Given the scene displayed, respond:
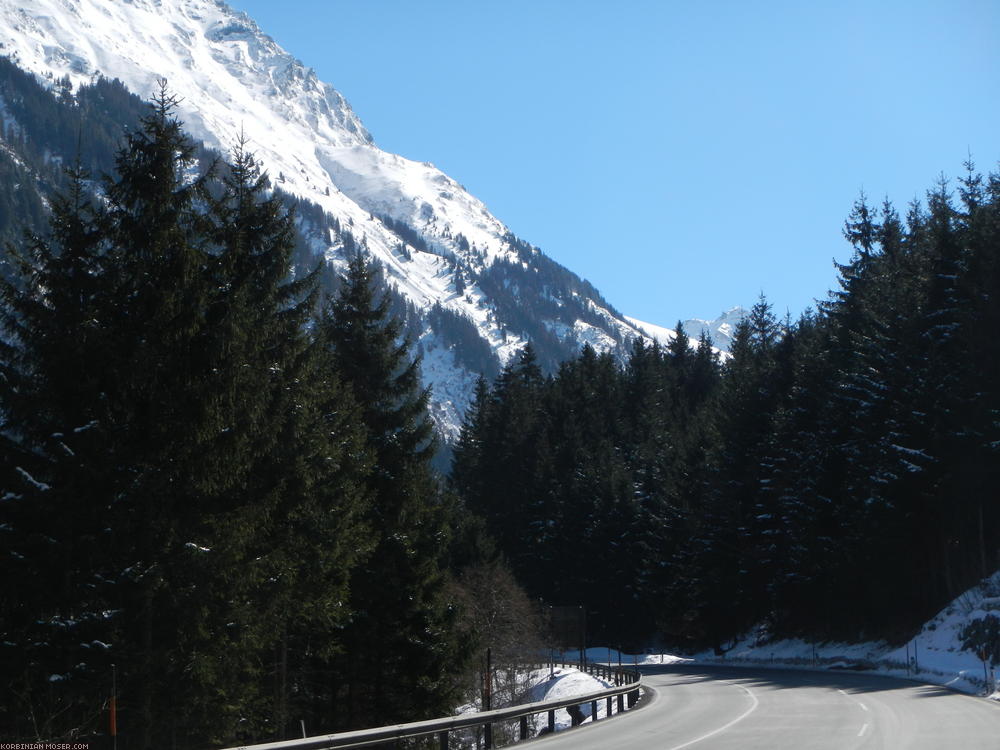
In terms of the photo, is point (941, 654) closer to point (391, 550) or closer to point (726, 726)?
point (726, 726)

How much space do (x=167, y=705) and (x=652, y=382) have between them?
8011 cm

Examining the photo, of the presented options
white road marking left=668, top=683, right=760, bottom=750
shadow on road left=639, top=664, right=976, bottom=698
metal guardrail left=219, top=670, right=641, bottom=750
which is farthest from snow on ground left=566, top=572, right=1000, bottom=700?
metal guardrail left=219, top=670, right=641, bottom=750

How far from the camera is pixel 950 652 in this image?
3525 cm

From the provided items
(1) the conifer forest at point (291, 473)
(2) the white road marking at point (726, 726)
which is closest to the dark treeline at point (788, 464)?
(1) the conifer forest at point (291, 473)

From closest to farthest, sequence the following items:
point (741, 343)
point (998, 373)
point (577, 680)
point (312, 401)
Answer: point (312, 401) < point (998, 373) < point (577, 680) < point (741, 343)

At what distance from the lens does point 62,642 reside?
15.1m

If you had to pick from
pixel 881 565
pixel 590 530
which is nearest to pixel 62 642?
pixel 881 565

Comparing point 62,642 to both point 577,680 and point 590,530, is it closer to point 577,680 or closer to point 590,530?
point 577,680

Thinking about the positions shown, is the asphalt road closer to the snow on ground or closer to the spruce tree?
the snow on ground

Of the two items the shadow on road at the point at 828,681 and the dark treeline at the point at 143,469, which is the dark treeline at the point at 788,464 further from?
the dark treeline at the point at 143,469

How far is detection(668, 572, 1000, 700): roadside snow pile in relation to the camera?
101 ft

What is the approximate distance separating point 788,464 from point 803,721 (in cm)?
3689

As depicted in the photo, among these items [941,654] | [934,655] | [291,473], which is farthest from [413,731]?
[934,655]

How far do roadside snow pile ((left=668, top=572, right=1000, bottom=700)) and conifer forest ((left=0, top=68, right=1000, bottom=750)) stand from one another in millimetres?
2624
